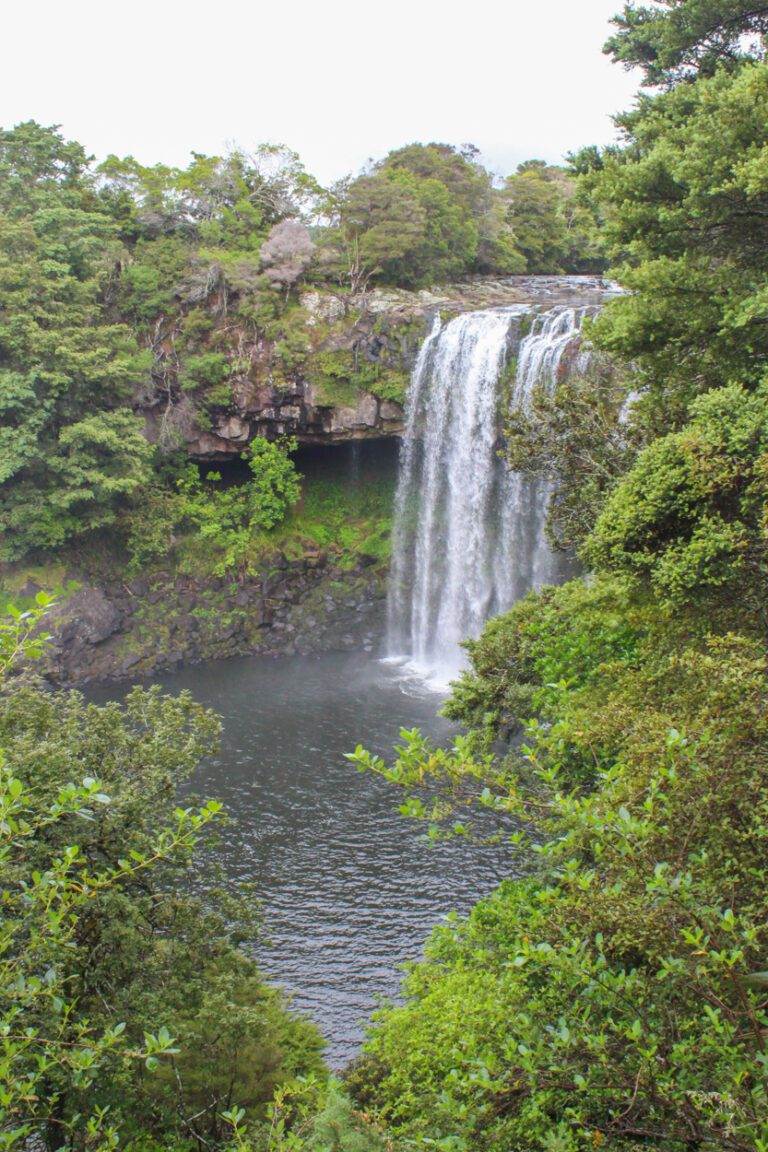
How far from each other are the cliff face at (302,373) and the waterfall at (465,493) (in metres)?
1.21

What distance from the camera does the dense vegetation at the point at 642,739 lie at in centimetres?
504

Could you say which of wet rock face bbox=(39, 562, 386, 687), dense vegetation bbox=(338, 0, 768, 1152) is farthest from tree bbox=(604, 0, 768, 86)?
wet rock face bbox=(39, 562, 386, 687)

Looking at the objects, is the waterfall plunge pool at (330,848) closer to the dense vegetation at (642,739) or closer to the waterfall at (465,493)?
the dense vegetation at (642,739)

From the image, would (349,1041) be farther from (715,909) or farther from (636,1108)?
(715,909)

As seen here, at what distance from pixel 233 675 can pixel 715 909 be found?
26307 mm

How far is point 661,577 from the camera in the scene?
35.9 ft

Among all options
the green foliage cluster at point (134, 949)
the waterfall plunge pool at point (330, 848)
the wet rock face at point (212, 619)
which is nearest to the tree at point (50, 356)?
the wet rock face at point (212, 619)

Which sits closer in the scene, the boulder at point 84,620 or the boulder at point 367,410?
the boulder at point 84,620

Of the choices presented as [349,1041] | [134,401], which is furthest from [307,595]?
[349,1041]

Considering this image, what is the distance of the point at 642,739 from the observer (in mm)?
7402

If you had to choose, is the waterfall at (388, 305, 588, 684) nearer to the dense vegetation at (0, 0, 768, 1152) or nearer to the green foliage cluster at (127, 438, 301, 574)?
the dense vegetation at (0, 0, 768, 1152)

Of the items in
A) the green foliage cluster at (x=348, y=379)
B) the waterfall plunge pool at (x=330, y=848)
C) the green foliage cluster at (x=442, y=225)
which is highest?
the green foliage cluster at (x=442, y=225)

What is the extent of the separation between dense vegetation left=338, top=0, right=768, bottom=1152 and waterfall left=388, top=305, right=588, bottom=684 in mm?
8651

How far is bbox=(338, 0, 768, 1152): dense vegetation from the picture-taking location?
504cm
